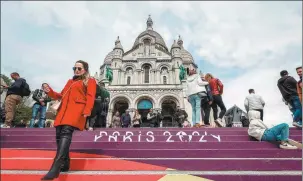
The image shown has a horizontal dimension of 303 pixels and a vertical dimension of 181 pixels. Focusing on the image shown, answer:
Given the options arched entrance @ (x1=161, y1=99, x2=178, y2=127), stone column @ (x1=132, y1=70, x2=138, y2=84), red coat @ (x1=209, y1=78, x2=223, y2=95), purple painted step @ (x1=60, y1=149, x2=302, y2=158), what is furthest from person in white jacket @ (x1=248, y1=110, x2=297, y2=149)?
stone column @ (x1=132, y1=70, x2=138, y2=84)

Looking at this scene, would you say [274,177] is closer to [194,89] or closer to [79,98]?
[79,98]

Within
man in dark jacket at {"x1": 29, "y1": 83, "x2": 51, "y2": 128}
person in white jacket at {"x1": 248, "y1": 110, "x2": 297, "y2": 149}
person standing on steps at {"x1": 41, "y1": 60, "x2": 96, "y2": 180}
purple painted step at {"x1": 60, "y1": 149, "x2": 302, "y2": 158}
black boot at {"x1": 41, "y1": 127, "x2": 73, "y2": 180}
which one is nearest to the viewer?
black boot at {"x1": 41, "y1": 127, "x2": 73, "y2": 180}

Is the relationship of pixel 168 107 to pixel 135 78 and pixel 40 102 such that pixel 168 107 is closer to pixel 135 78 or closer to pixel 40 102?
pixel 135 78

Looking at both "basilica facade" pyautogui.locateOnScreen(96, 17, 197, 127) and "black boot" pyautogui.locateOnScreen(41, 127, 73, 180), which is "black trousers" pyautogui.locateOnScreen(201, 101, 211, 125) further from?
"basilica facade" pyautogui.locateOnScreen(96, 17, 197, 127)

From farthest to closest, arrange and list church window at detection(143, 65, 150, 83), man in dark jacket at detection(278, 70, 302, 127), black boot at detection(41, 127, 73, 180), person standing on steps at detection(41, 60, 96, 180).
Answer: church window at detection(143, 65, 150, 83) → man in dark jacket at detection(278, 70, 302, 127) → person standing on steps at detection(41, 60, 96, 180) → black boot at detection(41, 127, 73, 180)

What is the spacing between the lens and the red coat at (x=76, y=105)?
10.9ft

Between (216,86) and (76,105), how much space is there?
16.5 ft

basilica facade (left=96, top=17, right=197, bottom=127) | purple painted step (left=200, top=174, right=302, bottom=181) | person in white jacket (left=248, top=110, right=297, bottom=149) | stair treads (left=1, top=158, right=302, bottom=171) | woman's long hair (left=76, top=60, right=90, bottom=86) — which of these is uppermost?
basilica facade (left=96, top=17, right=197, bottom=127)

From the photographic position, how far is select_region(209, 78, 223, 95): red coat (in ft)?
24.5

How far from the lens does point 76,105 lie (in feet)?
11.2

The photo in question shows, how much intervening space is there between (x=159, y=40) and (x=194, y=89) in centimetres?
3186

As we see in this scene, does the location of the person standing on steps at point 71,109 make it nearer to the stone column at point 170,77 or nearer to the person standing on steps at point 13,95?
the person standing on steps at point 13,95

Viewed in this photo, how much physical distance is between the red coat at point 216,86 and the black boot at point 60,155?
514 cm

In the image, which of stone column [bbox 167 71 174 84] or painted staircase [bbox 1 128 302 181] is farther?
stone column [bbox 167 71 174 84]
